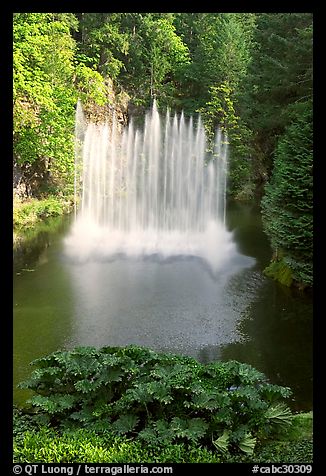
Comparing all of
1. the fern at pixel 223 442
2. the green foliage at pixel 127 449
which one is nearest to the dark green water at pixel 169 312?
the green foliage at pixel 127 449

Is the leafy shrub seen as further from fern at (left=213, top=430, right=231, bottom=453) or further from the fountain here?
the fountain

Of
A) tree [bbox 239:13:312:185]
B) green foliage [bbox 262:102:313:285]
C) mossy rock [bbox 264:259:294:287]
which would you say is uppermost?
tree [bbox 239:13:312:185]

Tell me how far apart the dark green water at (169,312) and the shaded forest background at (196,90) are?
2.96 ft

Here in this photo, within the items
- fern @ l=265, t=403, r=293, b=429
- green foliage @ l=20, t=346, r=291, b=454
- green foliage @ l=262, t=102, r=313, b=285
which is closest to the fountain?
green foliage @ l=262, t=102, r=313, b=285

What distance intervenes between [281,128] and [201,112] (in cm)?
886

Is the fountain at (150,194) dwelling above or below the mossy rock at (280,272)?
above

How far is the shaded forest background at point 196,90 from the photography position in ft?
27.9

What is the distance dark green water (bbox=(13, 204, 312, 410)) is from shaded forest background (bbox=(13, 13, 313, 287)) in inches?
35.5

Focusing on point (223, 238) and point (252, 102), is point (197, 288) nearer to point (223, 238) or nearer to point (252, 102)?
point (223, 238)

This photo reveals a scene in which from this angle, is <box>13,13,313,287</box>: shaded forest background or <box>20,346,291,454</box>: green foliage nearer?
<box>20,346,291,454</box>: green foliage

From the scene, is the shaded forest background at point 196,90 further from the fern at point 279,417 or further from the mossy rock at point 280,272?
the fern at point 279,417

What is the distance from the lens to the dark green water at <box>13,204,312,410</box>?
6.37m

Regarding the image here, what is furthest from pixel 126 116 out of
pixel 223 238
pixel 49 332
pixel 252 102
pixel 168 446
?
pixel 168 446

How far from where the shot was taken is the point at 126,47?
20.7 m
